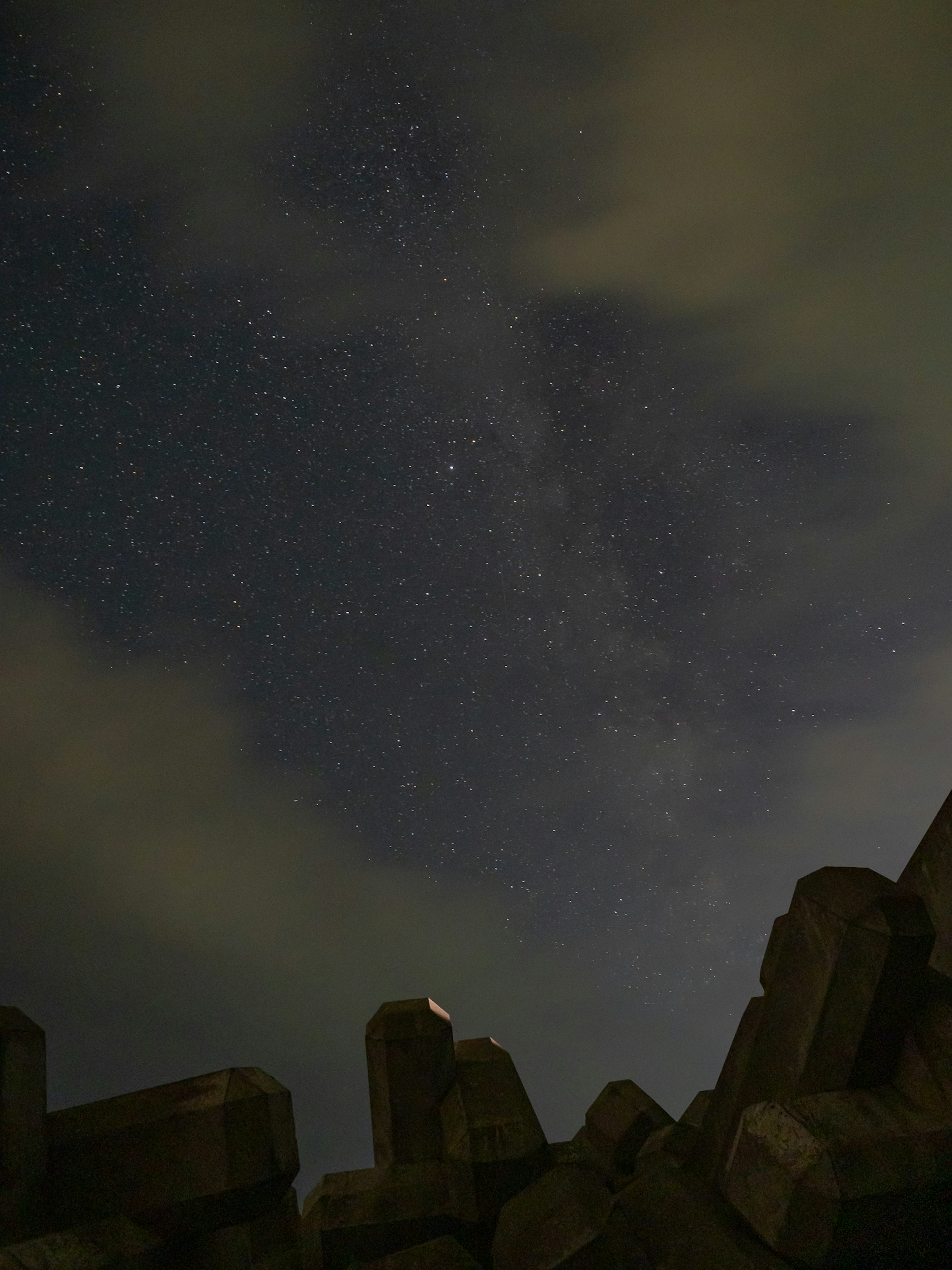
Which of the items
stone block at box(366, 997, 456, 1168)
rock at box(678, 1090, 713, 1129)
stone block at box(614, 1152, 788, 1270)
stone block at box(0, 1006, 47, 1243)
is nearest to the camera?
stone block at box(614, 1152, 788, 1270)

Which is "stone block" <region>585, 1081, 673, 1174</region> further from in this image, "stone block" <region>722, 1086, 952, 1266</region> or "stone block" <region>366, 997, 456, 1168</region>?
"stone block" <region>722, 1086, 952, 1266</region>

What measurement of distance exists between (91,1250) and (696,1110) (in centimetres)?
411

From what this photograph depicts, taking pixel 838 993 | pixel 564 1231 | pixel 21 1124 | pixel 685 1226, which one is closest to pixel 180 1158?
pixel 21 1124

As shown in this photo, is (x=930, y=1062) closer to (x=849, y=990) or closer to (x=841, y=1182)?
(x=849, y=990)

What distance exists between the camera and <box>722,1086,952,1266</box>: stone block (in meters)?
3.01

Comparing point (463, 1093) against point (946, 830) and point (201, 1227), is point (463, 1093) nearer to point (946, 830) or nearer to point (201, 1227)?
point (201, 1227)

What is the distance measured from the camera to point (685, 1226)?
3338 millimetres

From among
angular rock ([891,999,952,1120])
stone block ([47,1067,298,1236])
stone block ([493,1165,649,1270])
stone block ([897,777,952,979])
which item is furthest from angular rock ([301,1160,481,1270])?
stone block ([897,777,952,979])

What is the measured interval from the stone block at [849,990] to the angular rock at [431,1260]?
1.38 meters

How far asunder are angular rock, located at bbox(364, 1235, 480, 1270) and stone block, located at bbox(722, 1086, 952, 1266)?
104 centimetres

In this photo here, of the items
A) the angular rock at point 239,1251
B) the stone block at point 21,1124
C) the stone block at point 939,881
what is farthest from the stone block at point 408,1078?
the stone block at point 939,881

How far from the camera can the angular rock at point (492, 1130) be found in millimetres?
4105

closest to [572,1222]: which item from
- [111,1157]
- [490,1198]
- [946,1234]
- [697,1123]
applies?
[490,1198]

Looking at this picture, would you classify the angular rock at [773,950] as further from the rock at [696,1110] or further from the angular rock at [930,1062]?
the rock at [696,1110]
